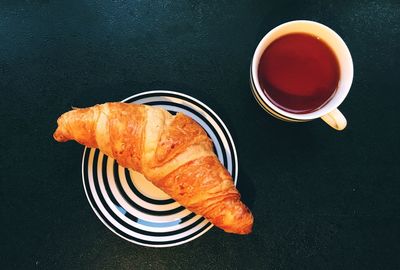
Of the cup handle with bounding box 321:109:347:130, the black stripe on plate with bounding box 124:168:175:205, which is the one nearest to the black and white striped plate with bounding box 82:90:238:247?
the black stripe on plate with bounding box 124:168:175:205

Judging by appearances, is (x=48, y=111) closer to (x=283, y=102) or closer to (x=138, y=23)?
(x=138, y=23)

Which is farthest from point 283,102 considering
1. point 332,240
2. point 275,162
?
point 332,240

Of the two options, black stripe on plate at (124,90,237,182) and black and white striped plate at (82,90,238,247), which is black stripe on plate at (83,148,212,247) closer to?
black and white striped plate at (82,90,238,247)

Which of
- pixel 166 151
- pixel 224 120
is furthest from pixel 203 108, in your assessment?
pixel 166 151

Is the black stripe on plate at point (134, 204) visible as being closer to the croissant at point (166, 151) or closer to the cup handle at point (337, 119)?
the croissant at point (166, 151)

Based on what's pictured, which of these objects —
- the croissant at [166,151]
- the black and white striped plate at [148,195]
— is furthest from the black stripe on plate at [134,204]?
the croissant at [166,151]
